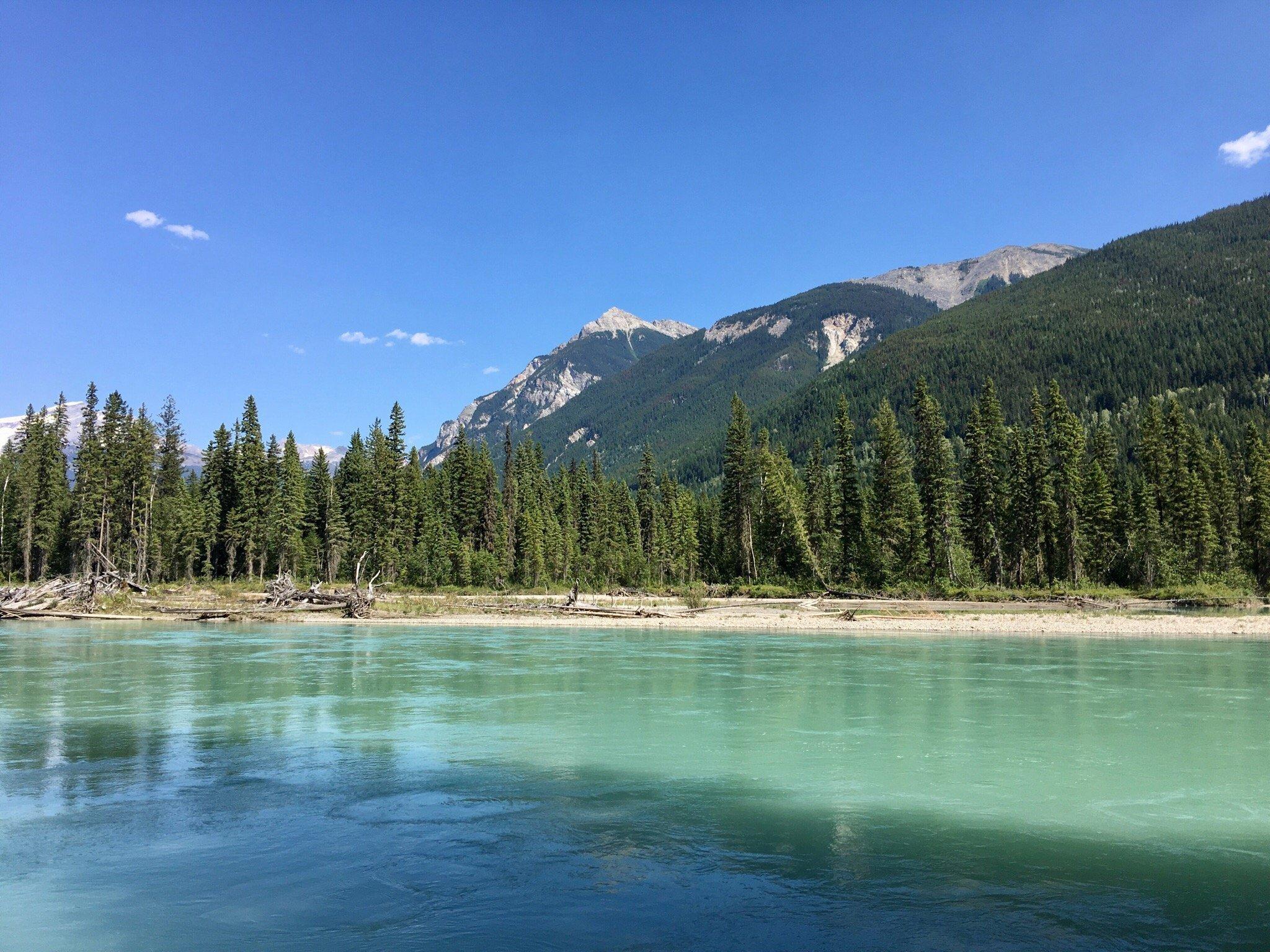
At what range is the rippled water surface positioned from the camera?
7.80m

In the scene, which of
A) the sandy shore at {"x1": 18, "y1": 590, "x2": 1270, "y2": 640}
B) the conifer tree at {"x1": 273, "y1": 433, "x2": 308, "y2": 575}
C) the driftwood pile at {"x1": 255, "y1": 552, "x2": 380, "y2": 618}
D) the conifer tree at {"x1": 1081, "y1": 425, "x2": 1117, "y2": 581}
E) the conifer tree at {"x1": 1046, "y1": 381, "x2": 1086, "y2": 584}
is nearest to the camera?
the sandy shore at {"x1": 18, "y1": 590, "x2": 1270, "y2": 640}

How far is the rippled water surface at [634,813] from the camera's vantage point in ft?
25.6

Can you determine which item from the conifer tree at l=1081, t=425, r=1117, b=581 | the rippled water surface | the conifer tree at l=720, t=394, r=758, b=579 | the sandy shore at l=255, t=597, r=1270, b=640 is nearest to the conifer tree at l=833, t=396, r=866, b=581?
the conifer tree at l=720, t=394, r=758, b=579

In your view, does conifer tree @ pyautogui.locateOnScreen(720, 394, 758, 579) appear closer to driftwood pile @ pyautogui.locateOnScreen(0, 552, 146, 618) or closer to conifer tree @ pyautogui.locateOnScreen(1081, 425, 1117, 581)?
conifer tree @ pyautogui.locateOnScreen(1081, 425, 1117, 581)

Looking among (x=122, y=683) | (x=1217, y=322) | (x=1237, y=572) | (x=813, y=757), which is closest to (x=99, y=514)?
(x=122, y=683)

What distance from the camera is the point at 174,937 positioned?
7.48 m

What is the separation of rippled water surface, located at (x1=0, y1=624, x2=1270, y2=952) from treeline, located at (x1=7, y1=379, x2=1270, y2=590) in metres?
41.1

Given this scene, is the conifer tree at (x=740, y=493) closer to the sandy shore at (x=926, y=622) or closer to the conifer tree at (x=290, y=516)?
the sandy shore at (x=926, y=622)

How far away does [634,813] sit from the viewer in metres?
11.3

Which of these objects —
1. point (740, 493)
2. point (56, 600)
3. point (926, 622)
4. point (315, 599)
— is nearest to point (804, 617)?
point (926, 622)

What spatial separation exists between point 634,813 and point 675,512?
82.1m

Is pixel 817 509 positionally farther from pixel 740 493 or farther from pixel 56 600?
pixel 56 600

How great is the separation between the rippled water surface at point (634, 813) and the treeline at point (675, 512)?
41054mm

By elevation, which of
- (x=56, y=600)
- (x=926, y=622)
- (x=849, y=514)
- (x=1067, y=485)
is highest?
(x=1067, y=485)
